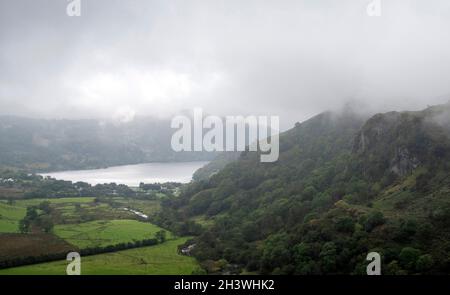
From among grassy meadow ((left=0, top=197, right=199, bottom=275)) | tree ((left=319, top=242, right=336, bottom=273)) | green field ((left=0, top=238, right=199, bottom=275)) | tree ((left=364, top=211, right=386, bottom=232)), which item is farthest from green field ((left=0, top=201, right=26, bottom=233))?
tree ((left=364, top=211, right=386, bottom=232))

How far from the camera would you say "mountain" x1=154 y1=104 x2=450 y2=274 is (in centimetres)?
5481

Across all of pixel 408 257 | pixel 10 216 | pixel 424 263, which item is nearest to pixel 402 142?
pixel 408 257

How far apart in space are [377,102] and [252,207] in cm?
6895

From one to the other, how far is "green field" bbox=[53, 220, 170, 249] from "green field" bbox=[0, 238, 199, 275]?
6496mm

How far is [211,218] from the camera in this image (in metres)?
112

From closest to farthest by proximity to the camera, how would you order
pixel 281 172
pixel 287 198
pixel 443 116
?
pixel 443 116 → pixel 287 198 → pixel 281 172

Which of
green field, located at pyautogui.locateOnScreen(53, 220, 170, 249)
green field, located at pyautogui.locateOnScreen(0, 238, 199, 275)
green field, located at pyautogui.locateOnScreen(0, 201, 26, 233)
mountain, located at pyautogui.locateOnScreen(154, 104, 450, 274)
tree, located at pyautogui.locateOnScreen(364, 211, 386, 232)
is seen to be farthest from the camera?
green field, located at pyautogui.locateOnScreen(0, 201, 26, 233)

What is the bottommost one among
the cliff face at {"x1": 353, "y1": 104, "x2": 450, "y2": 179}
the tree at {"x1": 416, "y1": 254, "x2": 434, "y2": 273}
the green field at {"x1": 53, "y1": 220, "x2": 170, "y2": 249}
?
the green field at {"x1": 53, "y1": 220, "x2": 170, "y2": 249}

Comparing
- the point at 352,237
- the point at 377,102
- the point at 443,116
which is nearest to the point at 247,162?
the point at 377,102

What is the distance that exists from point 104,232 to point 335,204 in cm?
4584

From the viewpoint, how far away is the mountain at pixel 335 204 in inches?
2158

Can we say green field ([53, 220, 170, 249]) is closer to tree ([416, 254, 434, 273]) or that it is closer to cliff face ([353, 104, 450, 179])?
cliff face ([353, 104, 450, 179])
